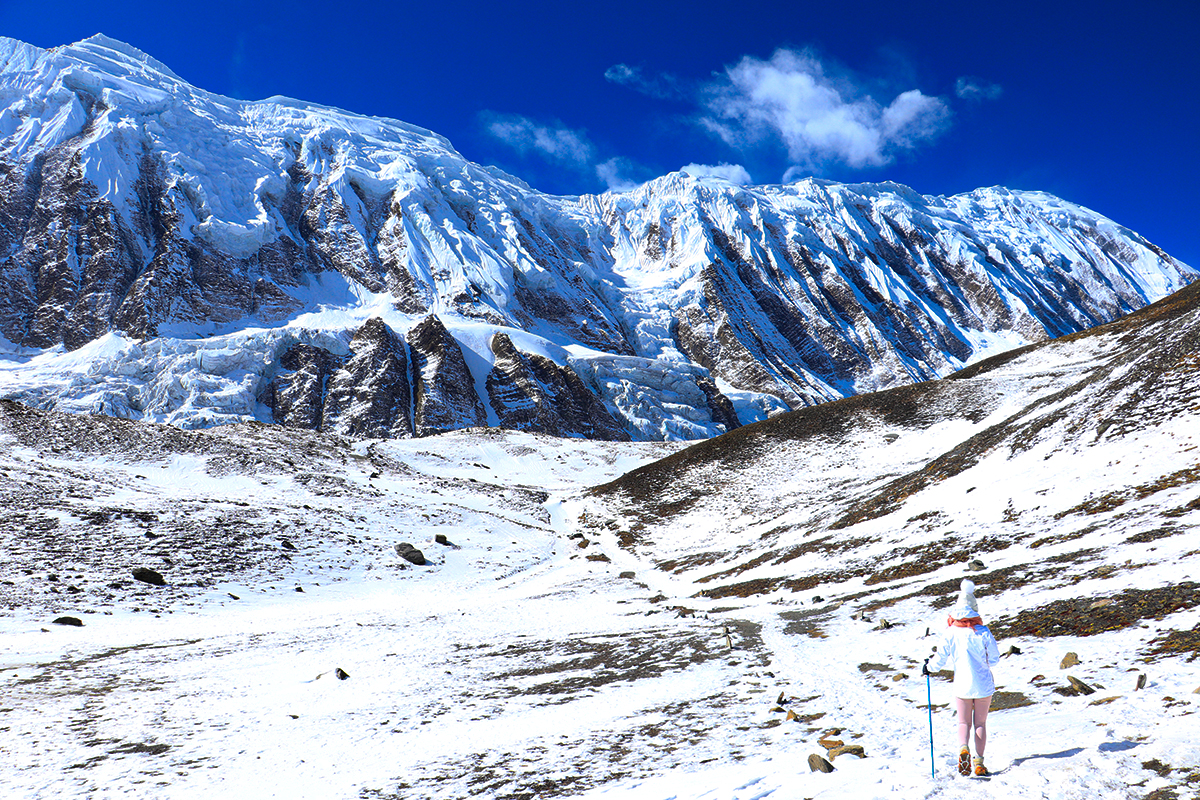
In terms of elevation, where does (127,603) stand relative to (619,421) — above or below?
below

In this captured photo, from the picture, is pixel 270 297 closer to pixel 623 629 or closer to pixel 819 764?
pixel 623 629

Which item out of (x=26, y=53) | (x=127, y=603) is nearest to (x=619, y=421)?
(x=127, y=603)

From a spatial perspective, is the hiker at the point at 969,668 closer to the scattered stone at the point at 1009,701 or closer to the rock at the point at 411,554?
the scattered stone at the point at 1009,701

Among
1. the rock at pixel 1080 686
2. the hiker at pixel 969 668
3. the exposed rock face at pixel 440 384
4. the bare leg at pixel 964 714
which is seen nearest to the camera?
the hiker at pixel 969 668

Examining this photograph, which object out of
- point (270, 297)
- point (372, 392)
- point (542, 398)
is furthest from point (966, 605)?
point (270, 297)

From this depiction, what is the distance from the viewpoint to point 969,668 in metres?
5.70

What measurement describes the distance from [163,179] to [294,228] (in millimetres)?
32371

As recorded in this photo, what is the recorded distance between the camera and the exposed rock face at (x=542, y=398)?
434ft

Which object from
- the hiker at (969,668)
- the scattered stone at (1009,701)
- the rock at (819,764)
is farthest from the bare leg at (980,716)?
the scattered stone at (1009,701)

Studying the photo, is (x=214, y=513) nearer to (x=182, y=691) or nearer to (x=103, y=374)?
(x=182, y=691)

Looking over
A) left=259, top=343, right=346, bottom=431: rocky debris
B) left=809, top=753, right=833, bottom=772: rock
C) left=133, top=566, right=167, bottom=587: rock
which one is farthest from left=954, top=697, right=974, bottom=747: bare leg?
left=259, top=343, right=346, bottom=431: rocky debris

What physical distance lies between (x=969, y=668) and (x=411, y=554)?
28.1 metres

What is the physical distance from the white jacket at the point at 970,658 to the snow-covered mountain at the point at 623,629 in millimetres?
578

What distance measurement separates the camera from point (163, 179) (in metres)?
156
